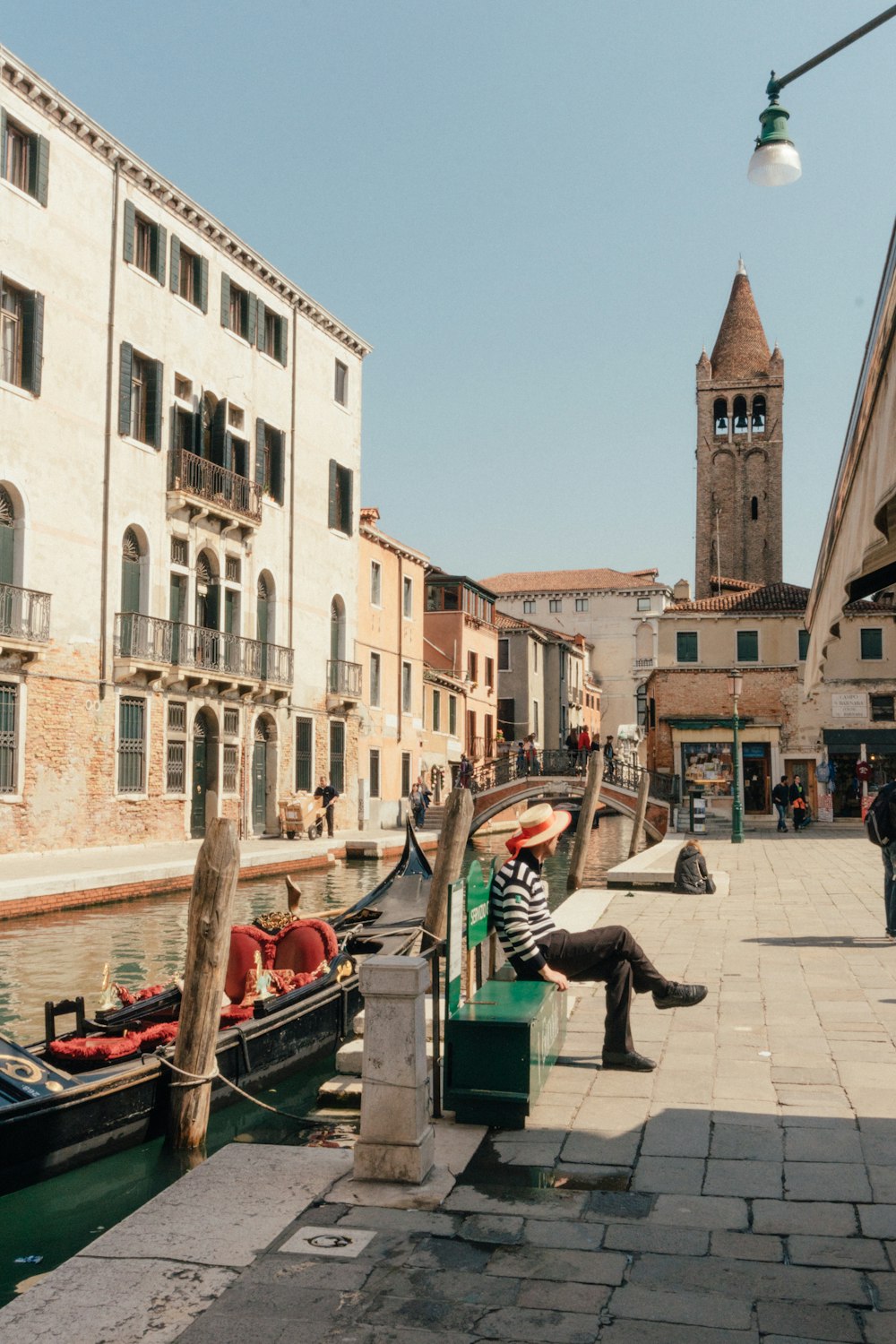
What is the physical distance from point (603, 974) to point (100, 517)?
17953 millimetres

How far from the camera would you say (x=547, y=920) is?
597cm

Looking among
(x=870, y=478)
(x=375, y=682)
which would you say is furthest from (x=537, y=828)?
(x=375, y=682)

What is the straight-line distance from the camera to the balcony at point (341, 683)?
100ft

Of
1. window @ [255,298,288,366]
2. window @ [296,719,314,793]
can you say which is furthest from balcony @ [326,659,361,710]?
window @ [255,298,288,366]

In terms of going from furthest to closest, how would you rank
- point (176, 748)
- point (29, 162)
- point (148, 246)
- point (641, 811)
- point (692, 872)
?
1. point (641, 811)
2. point (176, 748)
3. point (148, 246)
4. point (29, 162)
5. point (692, 872)

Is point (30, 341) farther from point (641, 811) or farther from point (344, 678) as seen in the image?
point (641, 811)

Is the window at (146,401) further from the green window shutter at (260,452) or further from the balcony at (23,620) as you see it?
the balcony at (23,620)

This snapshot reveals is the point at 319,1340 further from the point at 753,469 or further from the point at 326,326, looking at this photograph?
the point at 753,469

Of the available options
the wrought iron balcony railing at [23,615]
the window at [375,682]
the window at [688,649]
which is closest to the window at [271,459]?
the window at [375,682]

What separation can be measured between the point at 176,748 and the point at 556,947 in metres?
19.4

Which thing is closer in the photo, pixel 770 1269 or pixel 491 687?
pixel 770 1269

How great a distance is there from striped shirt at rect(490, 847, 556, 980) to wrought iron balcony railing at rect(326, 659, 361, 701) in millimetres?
24740

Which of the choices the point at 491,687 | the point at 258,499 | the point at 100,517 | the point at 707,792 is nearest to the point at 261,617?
the point at 258,499

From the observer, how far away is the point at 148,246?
23.8 metres
